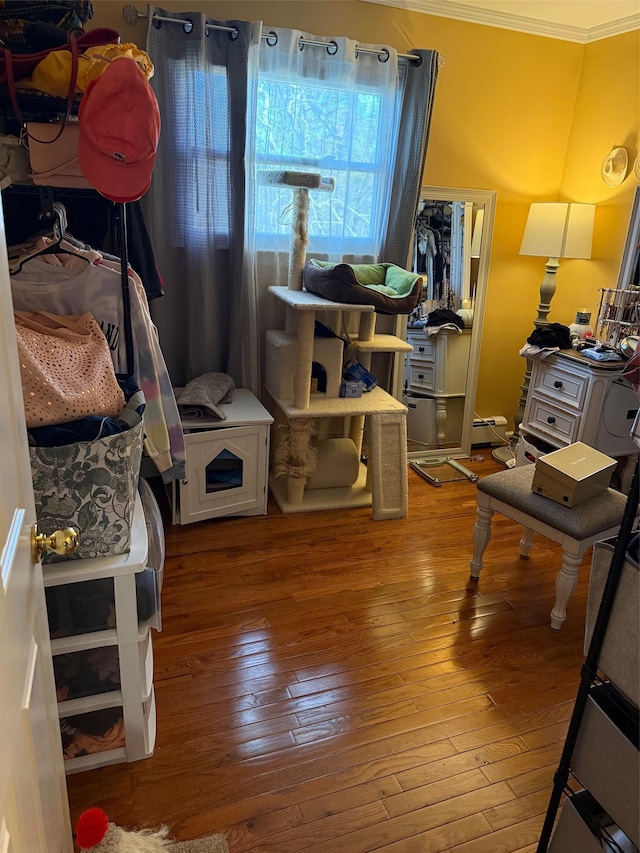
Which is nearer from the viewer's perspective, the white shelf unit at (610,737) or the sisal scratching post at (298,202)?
the white shelf unit at (610,737)

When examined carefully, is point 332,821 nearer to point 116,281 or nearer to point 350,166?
point 116,281

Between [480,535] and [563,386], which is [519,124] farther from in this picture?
[480,535]

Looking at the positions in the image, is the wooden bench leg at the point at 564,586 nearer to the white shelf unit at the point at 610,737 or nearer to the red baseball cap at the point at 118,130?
the white shelf unit at the point at 610,737

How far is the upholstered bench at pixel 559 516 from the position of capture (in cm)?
216

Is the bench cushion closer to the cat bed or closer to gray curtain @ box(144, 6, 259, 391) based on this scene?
the cat bed

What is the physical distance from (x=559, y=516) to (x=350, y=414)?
108cm

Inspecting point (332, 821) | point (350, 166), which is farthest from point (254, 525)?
point (350, 166)

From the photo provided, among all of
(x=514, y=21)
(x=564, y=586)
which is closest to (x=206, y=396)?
(x=564, y=586)

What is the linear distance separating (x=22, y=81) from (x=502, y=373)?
10.2 feet

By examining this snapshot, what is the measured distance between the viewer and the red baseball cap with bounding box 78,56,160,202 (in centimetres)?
157

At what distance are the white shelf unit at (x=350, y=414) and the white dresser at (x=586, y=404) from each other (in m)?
0.86

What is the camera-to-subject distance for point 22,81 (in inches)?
65.2

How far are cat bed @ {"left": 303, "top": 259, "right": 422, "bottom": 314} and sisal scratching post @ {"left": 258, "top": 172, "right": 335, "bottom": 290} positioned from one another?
0.06m

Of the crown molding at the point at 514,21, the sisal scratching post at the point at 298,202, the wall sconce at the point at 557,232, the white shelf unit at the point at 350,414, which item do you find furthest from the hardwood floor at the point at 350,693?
the crown molding at the point at 514,21
